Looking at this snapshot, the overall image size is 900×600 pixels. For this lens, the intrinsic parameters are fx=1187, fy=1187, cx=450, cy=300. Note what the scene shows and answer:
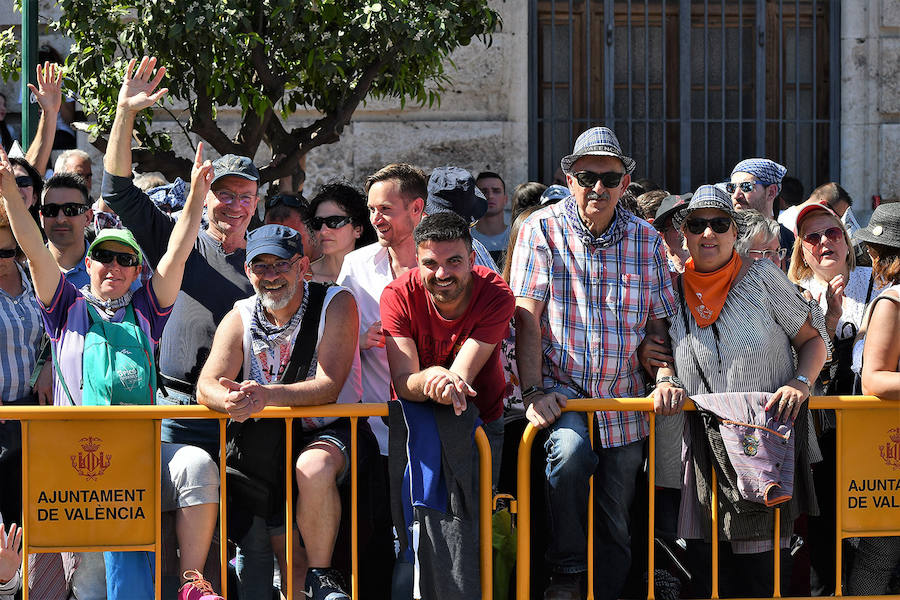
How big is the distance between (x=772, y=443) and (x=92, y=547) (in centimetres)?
267

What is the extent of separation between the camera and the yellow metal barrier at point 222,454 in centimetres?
448

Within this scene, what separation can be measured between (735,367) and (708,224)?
0.60 m

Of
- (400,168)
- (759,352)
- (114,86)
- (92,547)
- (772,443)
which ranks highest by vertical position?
(114,86)

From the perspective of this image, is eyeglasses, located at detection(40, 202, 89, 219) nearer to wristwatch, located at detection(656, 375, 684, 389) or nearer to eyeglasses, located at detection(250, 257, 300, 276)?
eyeglasses, located at detection(250, 257, 300, 276)

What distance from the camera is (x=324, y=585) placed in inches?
180

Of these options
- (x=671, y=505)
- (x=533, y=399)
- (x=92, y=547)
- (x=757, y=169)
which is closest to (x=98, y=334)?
(x=92, y=547)

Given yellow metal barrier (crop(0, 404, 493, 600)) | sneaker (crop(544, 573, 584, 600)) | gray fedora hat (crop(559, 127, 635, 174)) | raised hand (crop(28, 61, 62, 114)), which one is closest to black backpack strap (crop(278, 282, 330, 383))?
yellow metal barrier (crop(0, 404, 493, 600))

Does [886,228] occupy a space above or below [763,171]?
below

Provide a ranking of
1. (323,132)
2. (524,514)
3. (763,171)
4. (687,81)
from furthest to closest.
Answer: (687,81) < (323,132) < (763,171) < (524,514)

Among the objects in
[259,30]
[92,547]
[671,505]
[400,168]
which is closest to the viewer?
[92,547]

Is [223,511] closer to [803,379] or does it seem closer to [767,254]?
[803,379]

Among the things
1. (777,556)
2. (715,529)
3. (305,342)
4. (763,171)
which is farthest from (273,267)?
(763,171)

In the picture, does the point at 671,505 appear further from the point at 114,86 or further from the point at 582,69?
the point at 582,69

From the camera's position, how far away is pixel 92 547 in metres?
4.52
